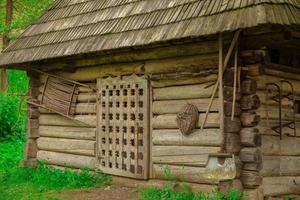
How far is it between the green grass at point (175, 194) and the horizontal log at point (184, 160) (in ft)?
1.20

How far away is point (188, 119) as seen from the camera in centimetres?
762

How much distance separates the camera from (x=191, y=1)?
7684mm

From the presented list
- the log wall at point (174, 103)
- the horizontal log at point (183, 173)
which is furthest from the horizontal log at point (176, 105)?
the horizontal log at point (183, 173)

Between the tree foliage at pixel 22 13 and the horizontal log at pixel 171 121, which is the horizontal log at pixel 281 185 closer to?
the horizontal log at pixel 171 121

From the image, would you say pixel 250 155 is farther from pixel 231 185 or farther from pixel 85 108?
pixel 85 108

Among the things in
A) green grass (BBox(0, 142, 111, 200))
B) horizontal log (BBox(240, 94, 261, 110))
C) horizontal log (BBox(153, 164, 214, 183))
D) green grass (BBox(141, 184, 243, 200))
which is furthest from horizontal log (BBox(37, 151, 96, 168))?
horizontal log (BBox(240, 94, 261, 110))

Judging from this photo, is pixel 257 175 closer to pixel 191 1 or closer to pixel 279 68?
pixel 279 68

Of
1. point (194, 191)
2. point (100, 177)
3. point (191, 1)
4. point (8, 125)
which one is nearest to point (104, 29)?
point (191, 1)

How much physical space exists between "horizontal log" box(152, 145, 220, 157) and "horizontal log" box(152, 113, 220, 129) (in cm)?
32

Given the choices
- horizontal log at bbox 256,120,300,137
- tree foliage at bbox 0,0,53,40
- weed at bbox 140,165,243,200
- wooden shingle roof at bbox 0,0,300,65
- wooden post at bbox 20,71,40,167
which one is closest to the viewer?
wooden shingle roof at bbox 0,0,300,65

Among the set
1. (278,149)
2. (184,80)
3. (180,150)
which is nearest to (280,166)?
(278,149)

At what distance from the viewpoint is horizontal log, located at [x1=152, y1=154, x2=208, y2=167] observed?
300 inches

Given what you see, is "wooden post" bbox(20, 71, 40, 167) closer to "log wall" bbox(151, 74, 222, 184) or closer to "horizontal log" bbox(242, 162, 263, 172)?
"log wall" bbox(151, 74, 222, 184)

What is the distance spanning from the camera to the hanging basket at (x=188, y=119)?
7.57 metres
